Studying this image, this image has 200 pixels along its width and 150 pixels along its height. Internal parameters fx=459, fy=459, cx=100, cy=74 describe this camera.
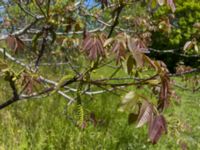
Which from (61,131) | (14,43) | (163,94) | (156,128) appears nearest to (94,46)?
(163,94)

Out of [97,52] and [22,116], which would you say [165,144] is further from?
[97,52]

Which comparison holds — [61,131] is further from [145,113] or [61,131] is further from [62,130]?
[145,113]

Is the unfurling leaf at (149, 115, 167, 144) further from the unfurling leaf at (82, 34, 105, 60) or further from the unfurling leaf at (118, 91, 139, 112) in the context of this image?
the unfurling leaf at (82, 34, 105, 60)

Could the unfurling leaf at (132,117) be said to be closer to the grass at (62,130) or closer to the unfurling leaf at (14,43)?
the unfurling leaf at (14,43)

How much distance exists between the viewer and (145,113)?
3.48 ft

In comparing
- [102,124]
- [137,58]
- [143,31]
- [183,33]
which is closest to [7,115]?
[102,124]

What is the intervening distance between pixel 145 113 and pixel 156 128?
0.14ft

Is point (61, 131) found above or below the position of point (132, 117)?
below

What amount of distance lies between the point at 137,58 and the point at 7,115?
3.47m

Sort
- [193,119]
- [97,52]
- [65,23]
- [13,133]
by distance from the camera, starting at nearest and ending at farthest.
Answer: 1. [97,52]
2. [65,23]
3. [13,133]
4. [193,119]

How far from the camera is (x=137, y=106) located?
107 cm

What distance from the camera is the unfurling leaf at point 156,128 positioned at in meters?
1.03

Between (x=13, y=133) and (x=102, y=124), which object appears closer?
(x=13, y=133)

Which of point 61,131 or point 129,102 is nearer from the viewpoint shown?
point 129,102
